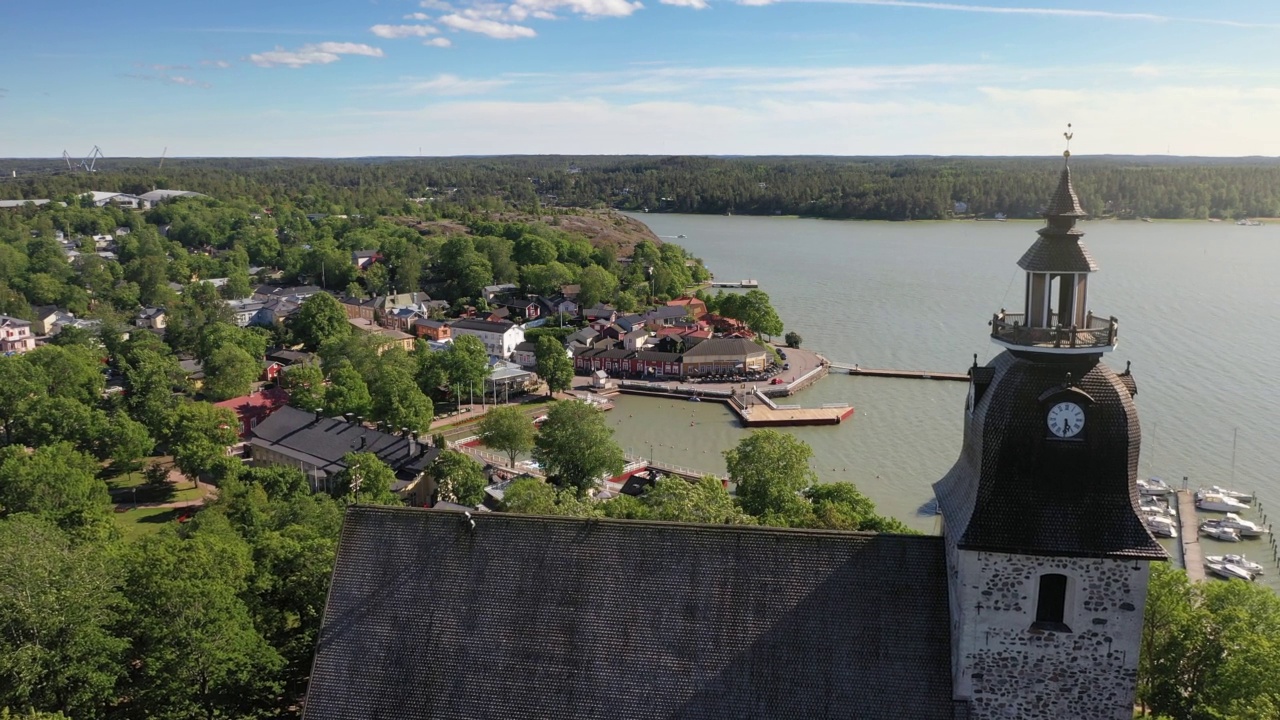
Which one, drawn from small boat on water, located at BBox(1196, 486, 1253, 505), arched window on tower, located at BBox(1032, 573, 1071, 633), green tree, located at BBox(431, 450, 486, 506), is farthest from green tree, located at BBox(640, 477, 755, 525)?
small boat on water, located at BBox(1196, 486, 1253, 505)

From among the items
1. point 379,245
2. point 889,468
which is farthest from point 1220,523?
point 379,245

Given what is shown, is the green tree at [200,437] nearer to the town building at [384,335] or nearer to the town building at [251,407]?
the town building at [251,407]

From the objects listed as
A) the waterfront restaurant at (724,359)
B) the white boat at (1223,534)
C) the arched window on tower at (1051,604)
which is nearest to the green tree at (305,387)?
the waterfront restaurant at (724,359)

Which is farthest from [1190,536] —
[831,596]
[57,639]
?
[57,639]

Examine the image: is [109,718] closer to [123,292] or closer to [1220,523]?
[1220,523]

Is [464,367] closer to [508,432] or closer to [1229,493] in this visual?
[508,432]

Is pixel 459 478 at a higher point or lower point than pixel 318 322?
lower
